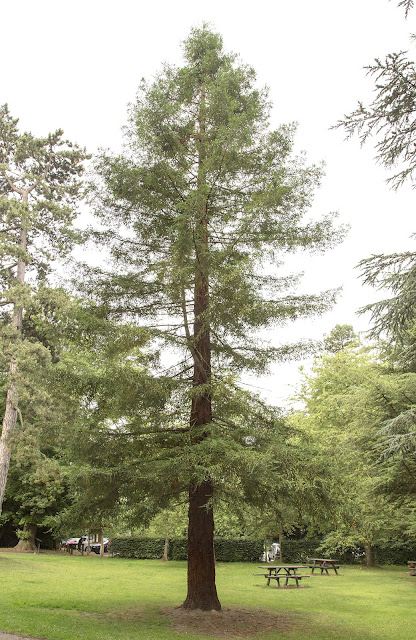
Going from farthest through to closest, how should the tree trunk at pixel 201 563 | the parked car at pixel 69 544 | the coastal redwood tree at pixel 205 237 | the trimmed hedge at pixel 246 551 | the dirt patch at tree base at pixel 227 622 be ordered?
the parked car at pixel 69 544
the trimmed hedge at pixel 246 551
the tree trunk at pixel 201 563
the coastal redwood tree at pixel 205 237
the dirt patch at tree base at pixel 227 622

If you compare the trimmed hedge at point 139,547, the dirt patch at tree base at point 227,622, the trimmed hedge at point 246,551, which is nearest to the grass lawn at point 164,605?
the dirt patch at tree base at point 227,622

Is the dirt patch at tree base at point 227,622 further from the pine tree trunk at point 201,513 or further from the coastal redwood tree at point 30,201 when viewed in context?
the coastal redwood tree at point 30,201

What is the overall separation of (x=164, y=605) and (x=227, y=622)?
2.10 m

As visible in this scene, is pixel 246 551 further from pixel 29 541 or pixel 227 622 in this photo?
pixel 227 622

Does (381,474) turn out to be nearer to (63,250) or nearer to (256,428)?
(256,428)

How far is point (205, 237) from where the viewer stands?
964 centimetres

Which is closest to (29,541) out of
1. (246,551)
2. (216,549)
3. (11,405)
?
(216,549)

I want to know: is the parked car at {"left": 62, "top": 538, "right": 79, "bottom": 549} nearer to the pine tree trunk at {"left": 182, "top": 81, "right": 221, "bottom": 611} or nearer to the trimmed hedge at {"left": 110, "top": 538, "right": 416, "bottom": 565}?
the trimmed hedge at {"left": 110, "top": 538, "right": 416, "bottom": 565}

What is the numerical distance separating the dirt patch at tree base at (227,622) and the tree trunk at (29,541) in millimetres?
21331

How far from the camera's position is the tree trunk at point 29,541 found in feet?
90.8

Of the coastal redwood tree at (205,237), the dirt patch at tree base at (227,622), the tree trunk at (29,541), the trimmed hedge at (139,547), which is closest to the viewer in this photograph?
the dirt patch at tree base at (227,622)

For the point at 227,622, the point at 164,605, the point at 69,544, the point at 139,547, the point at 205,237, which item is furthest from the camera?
the point at 69,544

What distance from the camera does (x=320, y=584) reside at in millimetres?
16062

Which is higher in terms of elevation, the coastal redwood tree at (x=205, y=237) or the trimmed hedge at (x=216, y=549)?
the coastal redwood tree at (x=205, y=237)
